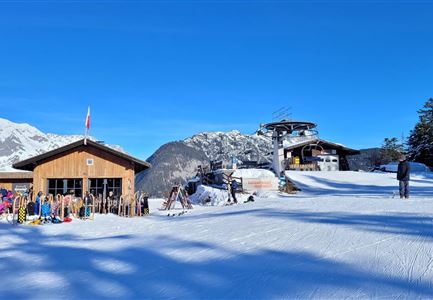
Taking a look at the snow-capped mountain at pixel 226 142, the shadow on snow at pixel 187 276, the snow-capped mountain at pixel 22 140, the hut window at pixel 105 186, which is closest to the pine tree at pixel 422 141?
the hut window at pixel 105 186

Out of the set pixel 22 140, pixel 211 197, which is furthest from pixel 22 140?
pixel 211 197

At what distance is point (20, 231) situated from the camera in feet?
39.7

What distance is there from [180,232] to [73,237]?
3.45m

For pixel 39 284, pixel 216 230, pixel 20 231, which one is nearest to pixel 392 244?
pixel 216 230

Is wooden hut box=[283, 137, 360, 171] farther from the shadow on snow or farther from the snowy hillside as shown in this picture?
the snowy hillside

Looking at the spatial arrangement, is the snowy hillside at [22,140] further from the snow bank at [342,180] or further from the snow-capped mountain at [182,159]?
the snow bank at [342,180]

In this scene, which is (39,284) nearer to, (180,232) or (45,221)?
(180,232)

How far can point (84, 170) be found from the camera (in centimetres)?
2052

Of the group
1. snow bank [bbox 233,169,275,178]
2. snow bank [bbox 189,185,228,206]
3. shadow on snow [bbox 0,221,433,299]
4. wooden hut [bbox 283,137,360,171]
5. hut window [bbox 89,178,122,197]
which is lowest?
shadow on snow [bbox 0,221,433,299]

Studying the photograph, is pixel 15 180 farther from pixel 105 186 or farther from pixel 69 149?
pixel 105 186

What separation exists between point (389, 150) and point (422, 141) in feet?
26.5

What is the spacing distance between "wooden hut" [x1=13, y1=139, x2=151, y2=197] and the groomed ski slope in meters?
11.3

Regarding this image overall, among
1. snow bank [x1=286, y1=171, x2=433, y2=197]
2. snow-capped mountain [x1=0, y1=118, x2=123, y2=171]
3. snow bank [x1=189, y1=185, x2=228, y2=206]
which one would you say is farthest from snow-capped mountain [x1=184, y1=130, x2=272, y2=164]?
snow bank [x1=189, y1=185, x2=228, y2=206]

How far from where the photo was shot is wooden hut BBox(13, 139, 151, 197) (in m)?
20.0
